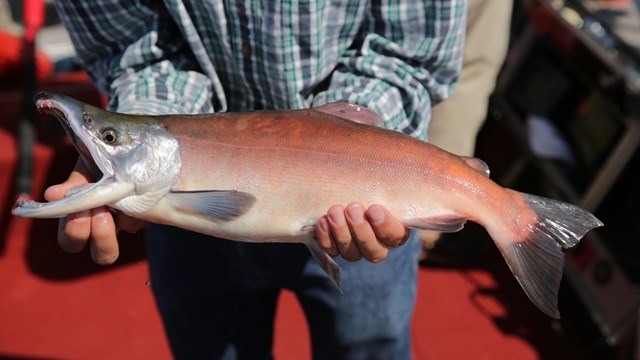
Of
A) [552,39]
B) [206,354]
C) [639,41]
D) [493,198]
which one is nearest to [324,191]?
[493,198]

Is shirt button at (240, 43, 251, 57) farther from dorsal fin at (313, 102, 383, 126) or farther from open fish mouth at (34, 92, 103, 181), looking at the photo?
open fish mouth at (34, 92, 103, 181)

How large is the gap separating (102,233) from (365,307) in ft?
2.45

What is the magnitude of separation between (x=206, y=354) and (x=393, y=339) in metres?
0.59

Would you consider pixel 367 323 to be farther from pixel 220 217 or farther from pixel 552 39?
pixel 552 39

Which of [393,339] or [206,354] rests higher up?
[393,339]

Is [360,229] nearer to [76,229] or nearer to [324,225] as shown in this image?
[324,225]

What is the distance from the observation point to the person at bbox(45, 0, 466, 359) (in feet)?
4.82

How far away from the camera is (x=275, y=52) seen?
147 cm

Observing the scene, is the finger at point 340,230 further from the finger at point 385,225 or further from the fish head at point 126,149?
the fish head at point 126,149

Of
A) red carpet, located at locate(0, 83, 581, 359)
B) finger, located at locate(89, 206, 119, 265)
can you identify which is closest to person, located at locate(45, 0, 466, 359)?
finger, located at locate(89, 206, 119, 265)

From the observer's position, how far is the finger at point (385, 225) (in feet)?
4.20

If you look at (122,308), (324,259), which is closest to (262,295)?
(324,259)

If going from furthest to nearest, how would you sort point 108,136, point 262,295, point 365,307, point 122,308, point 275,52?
point 122,308
point 262,295
point 365,307
point 275,52
point 108,136

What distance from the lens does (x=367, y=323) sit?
168 centimetres
